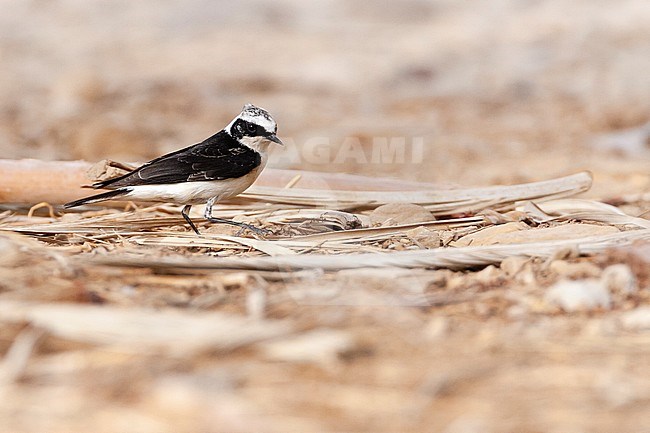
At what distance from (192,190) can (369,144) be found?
5426 millimetres

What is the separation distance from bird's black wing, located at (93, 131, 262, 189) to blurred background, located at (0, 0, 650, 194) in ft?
10.4

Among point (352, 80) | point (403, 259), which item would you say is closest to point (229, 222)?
point (403, 259)

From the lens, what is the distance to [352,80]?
13164 millimetres

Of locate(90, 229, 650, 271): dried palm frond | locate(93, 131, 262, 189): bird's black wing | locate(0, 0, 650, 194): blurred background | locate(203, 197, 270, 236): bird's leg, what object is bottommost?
locate(90, 229, 650, 271): dried palm frond

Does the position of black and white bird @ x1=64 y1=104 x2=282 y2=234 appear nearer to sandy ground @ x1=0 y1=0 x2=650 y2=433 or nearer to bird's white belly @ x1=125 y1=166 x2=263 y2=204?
bird's white belly @ x1=125 y1=166 x2=263 y2=204

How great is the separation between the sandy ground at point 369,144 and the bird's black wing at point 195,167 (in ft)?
3.33

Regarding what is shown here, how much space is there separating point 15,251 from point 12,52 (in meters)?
11.0

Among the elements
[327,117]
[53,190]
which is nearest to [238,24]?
[327,117]

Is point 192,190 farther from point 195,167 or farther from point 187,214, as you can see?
point 187,214

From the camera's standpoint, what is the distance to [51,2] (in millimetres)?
15445

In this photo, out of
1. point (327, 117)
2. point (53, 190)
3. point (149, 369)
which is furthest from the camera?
point (327, 117)

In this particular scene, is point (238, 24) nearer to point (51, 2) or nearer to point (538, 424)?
point (51, 2)

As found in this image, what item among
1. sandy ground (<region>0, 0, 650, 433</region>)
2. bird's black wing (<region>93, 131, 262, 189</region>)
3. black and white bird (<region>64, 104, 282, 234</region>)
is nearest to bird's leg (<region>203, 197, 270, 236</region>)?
black and white bird (<region>64, 104, 282, 234</region>)

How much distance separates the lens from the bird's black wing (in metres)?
4.48
